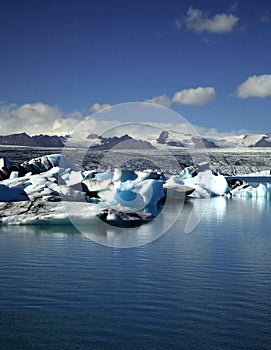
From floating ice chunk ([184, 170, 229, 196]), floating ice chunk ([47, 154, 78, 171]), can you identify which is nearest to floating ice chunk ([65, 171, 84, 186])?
floating ice chunk ([47, 154, 78, 171])

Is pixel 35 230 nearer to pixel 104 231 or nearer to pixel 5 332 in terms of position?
pixel 104 231

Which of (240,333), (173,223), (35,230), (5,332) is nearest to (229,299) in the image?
(240,333)

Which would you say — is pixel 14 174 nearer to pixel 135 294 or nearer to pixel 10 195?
pixel 10 195

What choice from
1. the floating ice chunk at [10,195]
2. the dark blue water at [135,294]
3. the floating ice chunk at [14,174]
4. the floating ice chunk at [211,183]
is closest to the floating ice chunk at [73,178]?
the floating ice chunk at [14,174]

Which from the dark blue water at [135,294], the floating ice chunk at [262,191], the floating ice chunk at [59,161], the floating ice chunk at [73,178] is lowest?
the dark blue water at [135,294]

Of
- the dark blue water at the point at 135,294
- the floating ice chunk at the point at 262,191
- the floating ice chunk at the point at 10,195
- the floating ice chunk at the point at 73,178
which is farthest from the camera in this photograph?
the floating ice chunk at the point at 262,191

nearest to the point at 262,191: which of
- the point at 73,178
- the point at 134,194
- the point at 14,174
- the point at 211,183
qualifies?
the point at 211,183

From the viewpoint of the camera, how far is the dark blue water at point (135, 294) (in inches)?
205

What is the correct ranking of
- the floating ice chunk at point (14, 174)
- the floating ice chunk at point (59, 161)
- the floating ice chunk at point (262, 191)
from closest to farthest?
the floating ice chunk at point (14, 174) < the floating ice chunk at point (59, 161) < the floating ice chunk at point (262, 191)

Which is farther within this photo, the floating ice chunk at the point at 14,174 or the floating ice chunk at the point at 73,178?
the floating ice chunk at the point at 73,178

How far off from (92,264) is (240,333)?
3990 millimetres

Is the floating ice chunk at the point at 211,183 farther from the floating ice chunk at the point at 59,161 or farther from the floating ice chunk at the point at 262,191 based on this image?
the floating ice chunk at the point at 59,161

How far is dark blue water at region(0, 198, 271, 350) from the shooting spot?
5211 millimetres

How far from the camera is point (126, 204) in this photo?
65.7 ft
